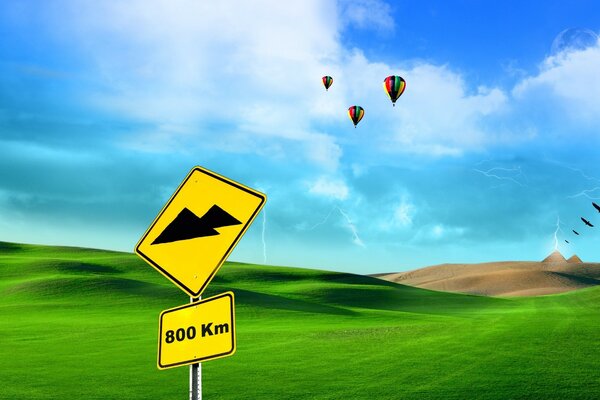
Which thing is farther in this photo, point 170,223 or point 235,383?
point 235,383

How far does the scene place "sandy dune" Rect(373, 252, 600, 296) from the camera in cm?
11212

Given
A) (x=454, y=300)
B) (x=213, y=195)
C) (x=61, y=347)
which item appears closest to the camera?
(x=213, y=195)

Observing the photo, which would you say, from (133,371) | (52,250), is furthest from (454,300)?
(52,250)

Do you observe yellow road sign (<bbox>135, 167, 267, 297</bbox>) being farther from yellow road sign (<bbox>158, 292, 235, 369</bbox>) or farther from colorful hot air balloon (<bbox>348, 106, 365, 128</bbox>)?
colorful hot air balloon (<bbox>348, 106, 365, 128</bbox>)

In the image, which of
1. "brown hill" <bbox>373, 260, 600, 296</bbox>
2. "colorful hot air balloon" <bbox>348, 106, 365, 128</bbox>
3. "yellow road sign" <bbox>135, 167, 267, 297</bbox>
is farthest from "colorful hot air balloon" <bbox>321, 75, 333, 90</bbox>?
"brown hill" <bbox>373, 260, 600, 296</bbox>

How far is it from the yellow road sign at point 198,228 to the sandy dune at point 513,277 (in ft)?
332

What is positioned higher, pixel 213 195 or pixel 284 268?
pixel 284 268

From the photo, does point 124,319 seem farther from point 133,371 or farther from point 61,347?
point 133,371

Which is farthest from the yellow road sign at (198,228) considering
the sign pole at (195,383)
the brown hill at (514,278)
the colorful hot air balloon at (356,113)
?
the brown hill at (514,278)

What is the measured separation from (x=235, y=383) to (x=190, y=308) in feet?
38.4

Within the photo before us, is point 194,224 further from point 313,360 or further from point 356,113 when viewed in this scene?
point 356,113

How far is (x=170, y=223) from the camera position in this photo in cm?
627

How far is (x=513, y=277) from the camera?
119188 mm

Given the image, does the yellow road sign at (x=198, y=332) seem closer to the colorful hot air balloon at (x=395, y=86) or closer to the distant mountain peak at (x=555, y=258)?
the colorful hot air balloon at (x=395, y=86)
